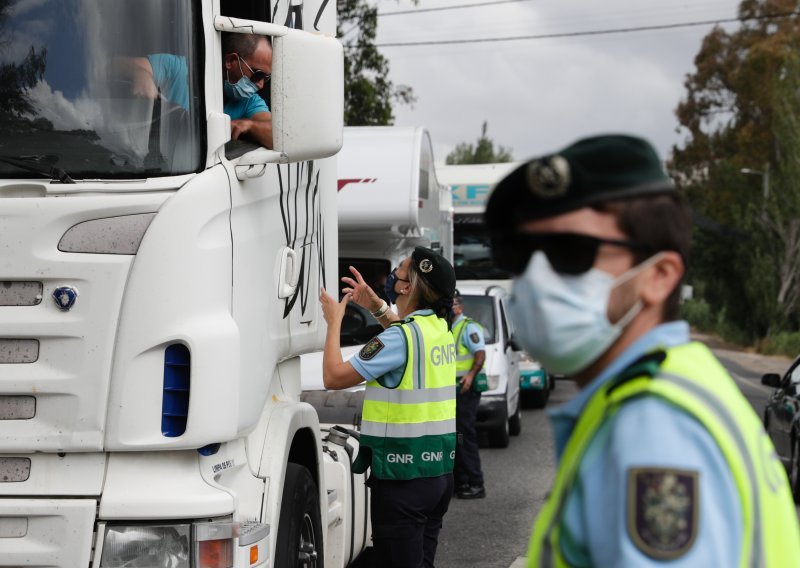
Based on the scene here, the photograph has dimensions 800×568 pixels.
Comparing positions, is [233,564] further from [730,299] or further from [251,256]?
[730,299]

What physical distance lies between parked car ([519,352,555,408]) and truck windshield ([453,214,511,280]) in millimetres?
2376

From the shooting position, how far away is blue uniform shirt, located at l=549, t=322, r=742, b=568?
1709 millimetres

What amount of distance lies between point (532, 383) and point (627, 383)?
17.0 metres

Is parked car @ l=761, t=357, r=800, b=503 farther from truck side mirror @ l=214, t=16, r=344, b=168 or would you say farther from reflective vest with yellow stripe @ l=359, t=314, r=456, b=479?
truck side mirror @ l=214, t=16, r=344, b=168

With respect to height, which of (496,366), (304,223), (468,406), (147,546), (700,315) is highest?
(304,223)

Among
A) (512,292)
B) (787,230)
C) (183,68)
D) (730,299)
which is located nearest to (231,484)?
(183,68)

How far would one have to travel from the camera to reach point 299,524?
5.11 m

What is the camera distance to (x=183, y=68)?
14.4 feet

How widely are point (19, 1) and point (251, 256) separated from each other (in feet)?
3.98

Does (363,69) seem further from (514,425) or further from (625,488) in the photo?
(625,488)

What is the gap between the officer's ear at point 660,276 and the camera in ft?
6.42

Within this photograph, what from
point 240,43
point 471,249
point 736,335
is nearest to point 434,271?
point 240,43

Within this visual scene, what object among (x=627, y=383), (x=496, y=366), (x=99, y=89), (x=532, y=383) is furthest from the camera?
(x=532, y=383)

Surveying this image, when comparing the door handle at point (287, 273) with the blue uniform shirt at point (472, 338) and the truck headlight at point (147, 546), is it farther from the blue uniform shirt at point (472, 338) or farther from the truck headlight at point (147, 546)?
the blue uniform shirt at point (472, 338)
